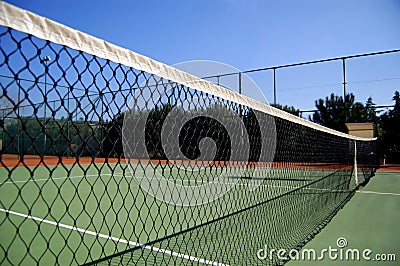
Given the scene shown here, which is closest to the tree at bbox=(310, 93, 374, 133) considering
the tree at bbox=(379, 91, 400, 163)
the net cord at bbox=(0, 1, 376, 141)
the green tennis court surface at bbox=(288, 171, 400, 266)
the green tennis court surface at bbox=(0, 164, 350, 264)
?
the tree at bbox=(379, 91, 400, 163)

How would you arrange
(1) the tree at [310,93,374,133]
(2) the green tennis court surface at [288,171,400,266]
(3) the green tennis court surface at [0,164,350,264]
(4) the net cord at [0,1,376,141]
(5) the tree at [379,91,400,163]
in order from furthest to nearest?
(1) the tree at [310,93,374,133] < (5) the tree at [379,91,400,163] < (2) the green tennis court surface at [288,171,400,266] < (3) the green tennis court surface at [0,164,350,264] < (4) the net cord at [0,1,376,141]

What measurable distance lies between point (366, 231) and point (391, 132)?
11.5m

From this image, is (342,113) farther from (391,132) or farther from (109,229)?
(109,229)

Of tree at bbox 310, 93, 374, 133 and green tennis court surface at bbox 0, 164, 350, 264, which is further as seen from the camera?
tree at bbox 310, 93, 374, 133

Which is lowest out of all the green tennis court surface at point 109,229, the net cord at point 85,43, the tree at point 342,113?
the green tennis court surface at point 109,229

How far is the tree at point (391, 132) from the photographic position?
12.9 metres

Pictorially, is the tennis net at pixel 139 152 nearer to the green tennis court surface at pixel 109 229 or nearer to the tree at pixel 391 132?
the green tennis court surface at pixel 109 229

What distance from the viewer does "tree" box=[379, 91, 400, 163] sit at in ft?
42.2

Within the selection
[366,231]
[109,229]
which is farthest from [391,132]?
[109,229]

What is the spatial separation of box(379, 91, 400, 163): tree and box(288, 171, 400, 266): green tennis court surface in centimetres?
876

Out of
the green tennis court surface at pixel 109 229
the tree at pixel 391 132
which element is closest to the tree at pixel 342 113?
the tree at pixel 391 132

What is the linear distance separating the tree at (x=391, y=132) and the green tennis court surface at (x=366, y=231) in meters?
8.76

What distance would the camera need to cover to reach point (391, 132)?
1320 cm

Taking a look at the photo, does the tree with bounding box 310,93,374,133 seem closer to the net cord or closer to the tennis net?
the tennis net
